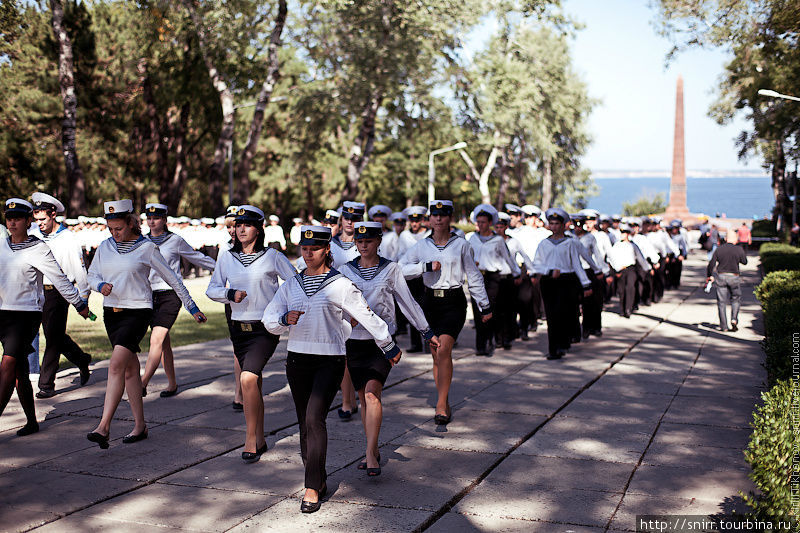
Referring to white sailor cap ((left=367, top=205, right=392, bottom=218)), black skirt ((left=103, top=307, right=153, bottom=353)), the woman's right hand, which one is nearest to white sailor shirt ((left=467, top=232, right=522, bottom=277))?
white sailor cap ((left=367, top=205, right=392, bottom=218))

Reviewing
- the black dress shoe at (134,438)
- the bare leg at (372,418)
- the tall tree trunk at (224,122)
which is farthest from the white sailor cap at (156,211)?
the tall tree trunk at (224,122)

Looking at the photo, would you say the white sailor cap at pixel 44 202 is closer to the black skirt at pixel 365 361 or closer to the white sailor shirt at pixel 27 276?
the white sailor shirt at pixel 27 276

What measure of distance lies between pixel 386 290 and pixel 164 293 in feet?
11.0

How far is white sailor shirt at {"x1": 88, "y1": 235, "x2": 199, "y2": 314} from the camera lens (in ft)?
26.3

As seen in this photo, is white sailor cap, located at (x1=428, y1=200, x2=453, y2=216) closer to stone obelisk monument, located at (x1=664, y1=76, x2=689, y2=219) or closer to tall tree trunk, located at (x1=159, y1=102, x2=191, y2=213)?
tall tree trunk, located at (x1=159, y1=102, x2=191, y2=213)

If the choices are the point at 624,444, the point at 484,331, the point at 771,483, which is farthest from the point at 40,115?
the point at 771,483

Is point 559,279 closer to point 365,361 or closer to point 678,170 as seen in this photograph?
point 365,361

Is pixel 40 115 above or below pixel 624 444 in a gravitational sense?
above

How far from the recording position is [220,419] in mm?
8852

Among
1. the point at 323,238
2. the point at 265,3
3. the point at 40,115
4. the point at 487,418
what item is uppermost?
the point at 265,3

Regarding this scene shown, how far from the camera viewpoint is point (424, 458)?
7434mm

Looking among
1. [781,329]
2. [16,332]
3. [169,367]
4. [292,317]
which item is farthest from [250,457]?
[781,329]

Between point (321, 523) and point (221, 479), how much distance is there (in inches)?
50.1

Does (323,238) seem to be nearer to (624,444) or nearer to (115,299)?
(115,299)
